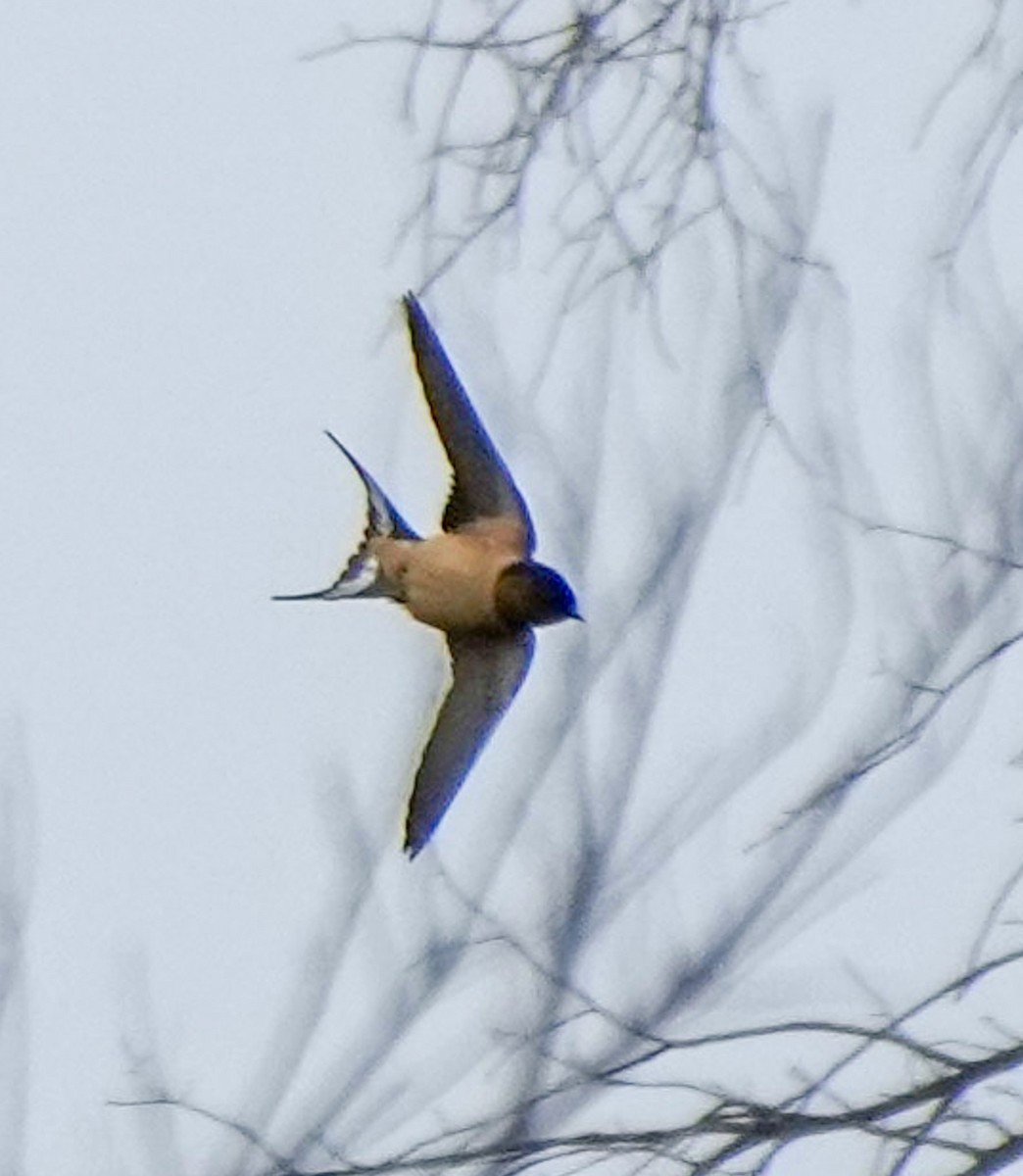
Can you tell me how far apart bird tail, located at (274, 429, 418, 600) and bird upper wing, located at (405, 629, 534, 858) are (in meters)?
0.14

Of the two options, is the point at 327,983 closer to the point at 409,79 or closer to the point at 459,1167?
the point at 459,1167

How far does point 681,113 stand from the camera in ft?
16.8

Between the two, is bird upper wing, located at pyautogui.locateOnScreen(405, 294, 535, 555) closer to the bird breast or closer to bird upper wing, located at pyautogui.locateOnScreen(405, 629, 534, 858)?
the bird breast

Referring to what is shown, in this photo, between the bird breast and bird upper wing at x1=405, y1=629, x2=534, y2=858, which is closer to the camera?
bird upper wing at x1=405, y1=629, x2=534, y2=858

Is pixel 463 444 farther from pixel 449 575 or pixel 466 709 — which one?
pixel 466 709

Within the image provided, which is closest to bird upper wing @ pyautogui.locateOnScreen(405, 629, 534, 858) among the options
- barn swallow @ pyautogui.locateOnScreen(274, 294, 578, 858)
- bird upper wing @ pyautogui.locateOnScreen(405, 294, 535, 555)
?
barn swallow @ pyautogui.locateOnScreen(274, 294, 578, 858)

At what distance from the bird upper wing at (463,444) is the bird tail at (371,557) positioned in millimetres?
112

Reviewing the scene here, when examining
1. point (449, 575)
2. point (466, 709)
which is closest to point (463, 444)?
point (449, 575)

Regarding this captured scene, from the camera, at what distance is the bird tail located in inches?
192

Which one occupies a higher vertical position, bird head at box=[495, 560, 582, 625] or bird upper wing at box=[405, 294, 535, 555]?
bird upper wing at box=[405, 294, 535, 555]

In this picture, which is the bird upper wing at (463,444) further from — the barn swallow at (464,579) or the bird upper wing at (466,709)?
the bird upper wing at (466,709)

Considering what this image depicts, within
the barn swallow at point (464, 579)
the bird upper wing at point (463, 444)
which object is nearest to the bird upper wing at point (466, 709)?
the barn swallow at point (464, 579)

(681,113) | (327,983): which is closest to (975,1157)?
(327,983)

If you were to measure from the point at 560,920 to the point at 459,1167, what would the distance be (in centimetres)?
40
